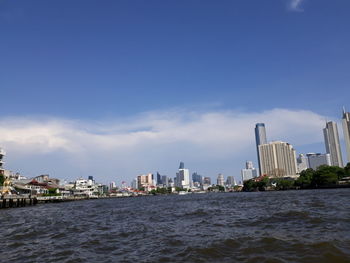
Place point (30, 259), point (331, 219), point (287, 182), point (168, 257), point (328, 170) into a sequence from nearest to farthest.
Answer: point (168, 257) → point (30, 259) → point (331, 219) → point (328, 170) → point (287, 182)

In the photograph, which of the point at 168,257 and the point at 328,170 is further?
the point at 328,170

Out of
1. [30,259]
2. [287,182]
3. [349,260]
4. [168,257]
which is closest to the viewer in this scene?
[349,260]

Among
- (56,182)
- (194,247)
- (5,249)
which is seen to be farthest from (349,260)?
(56,182)

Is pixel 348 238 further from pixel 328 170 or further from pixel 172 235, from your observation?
pixel 328 170

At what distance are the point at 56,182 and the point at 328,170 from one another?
137 m

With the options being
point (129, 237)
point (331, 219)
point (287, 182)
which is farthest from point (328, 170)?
point (129, 237)

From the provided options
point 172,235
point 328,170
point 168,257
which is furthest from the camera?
point 328,170

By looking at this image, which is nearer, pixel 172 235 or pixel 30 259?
pixel 30 259

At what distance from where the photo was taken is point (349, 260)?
10.3m

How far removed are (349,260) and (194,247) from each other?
6.06 metres

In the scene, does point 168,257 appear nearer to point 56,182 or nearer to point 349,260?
point 349,260

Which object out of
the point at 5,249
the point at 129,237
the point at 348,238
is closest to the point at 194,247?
the point at 129,237

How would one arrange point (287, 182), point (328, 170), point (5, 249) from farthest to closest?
point (287, 182)
point (328, 170)
point (5, 249)

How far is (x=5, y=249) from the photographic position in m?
16.0
